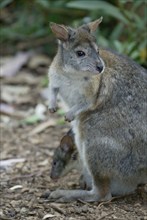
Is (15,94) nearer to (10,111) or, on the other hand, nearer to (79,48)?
(10,111)

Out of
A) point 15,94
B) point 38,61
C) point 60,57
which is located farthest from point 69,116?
point 38,61

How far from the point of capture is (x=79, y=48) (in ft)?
20.7

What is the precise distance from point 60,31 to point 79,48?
0.27 metres

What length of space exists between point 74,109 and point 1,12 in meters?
6.94

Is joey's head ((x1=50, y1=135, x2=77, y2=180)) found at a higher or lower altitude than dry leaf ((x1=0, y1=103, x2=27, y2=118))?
lower

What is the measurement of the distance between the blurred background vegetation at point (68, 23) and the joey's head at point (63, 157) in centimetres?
289

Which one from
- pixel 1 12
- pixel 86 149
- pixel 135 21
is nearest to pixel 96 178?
pixel 86 149

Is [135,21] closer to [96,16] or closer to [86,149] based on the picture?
[96,16]

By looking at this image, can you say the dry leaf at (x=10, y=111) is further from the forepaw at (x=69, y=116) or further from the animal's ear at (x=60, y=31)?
the animal's ear at (x=60, y=31)

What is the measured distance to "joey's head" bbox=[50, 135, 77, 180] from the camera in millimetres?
6930

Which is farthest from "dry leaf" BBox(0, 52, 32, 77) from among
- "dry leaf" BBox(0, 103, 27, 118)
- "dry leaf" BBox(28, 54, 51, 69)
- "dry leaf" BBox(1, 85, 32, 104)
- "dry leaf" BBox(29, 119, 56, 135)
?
"dry leaf" BBox(29, 119, 56, 135)

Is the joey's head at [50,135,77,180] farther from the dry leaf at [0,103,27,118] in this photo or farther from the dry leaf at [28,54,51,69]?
the dry leaf at [28,54,51,69]

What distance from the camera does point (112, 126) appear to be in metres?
6.38

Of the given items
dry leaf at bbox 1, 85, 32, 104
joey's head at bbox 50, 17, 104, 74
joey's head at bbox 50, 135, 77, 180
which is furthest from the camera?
dry leaf at bbox 1, 85, 32, 104
